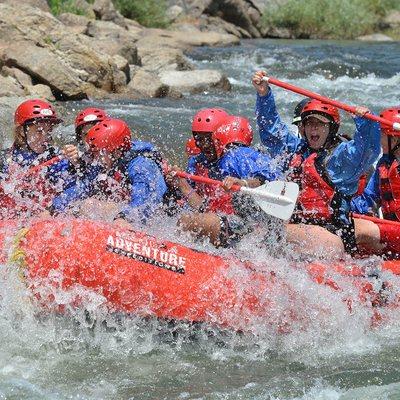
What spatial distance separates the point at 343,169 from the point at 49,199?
2179 mm

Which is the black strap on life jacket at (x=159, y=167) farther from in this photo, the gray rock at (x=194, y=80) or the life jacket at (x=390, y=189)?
the gray rock at (x=194, y=80)

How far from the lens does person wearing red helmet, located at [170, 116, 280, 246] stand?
5219 millimetres

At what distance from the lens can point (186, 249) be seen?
16.1 feet

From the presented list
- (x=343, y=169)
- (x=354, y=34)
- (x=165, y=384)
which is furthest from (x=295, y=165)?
(x=354, y=34)

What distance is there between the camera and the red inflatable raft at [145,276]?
4676 millimetres

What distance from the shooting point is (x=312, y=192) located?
5328mm

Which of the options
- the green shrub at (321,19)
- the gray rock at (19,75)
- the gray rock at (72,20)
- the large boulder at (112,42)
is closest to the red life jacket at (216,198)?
the gray rock at (19,75)

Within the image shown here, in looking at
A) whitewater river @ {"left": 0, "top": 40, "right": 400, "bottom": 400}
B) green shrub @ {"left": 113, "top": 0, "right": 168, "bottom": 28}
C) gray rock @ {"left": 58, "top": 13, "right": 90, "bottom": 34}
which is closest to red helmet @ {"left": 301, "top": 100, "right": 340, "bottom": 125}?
whitewater river @ {"left": 0, "top": 40, "right": 400, "bottom": 400}

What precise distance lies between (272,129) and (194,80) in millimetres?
8038

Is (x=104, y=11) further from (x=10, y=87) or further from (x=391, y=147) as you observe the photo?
(x=391, y=147)

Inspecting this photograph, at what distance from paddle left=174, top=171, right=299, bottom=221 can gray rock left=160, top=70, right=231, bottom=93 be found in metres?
8.60

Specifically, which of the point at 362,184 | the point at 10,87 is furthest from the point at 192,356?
the point at 10,87

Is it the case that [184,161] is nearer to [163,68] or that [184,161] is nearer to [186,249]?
[186,249]

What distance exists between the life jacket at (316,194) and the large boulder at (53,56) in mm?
6843
